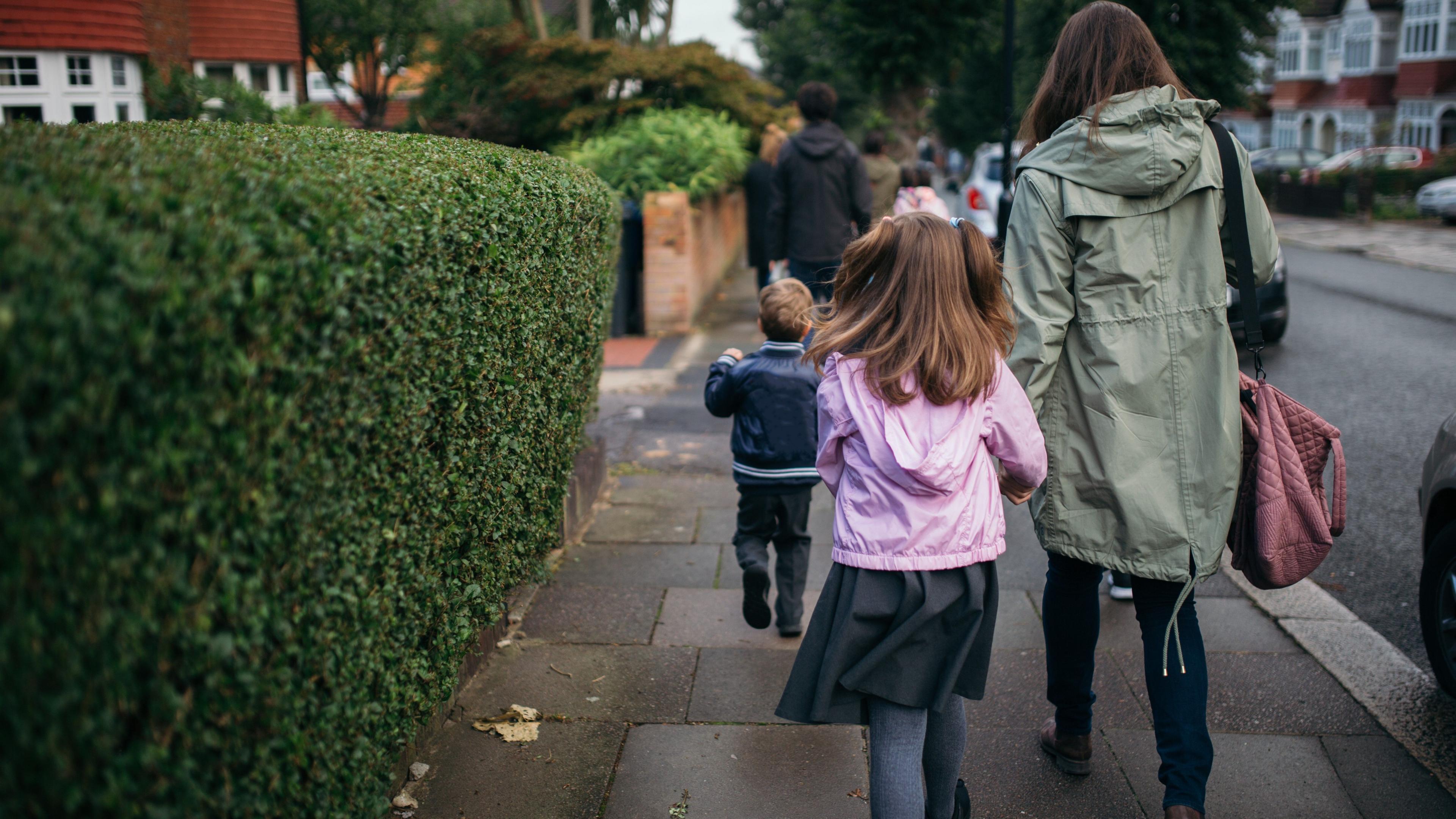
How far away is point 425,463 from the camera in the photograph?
2518 mm

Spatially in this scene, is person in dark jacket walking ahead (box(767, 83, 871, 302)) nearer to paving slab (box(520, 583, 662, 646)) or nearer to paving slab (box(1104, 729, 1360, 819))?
paving slab (box(520, 583, 662, 646))

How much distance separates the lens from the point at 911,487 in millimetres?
2424

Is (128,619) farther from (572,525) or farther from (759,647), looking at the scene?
(572,525)

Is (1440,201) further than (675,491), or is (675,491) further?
(1440,201)

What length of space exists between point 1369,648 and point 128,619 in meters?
4.08

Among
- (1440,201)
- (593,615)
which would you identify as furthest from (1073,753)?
(1440,201)

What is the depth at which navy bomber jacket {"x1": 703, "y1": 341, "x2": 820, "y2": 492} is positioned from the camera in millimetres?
3850

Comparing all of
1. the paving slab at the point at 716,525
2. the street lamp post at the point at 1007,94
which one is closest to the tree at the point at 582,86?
the street lamp post at the point at 1007,94

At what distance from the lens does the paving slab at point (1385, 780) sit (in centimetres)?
295

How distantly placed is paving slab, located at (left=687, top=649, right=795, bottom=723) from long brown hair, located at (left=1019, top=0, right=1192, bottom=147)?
190 cm

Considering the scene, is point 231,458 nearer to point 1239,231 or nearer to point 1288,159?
point 1239,231

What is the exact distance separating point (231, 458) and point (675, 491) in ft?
14.4

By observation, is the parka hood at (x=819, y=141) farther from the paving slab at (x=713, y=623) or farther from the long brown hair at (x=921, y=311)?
the long brown hair at (x=921, y=311)

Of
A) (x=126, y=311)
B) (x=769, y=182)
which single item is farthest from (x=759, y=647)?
(x=769, y=182)
